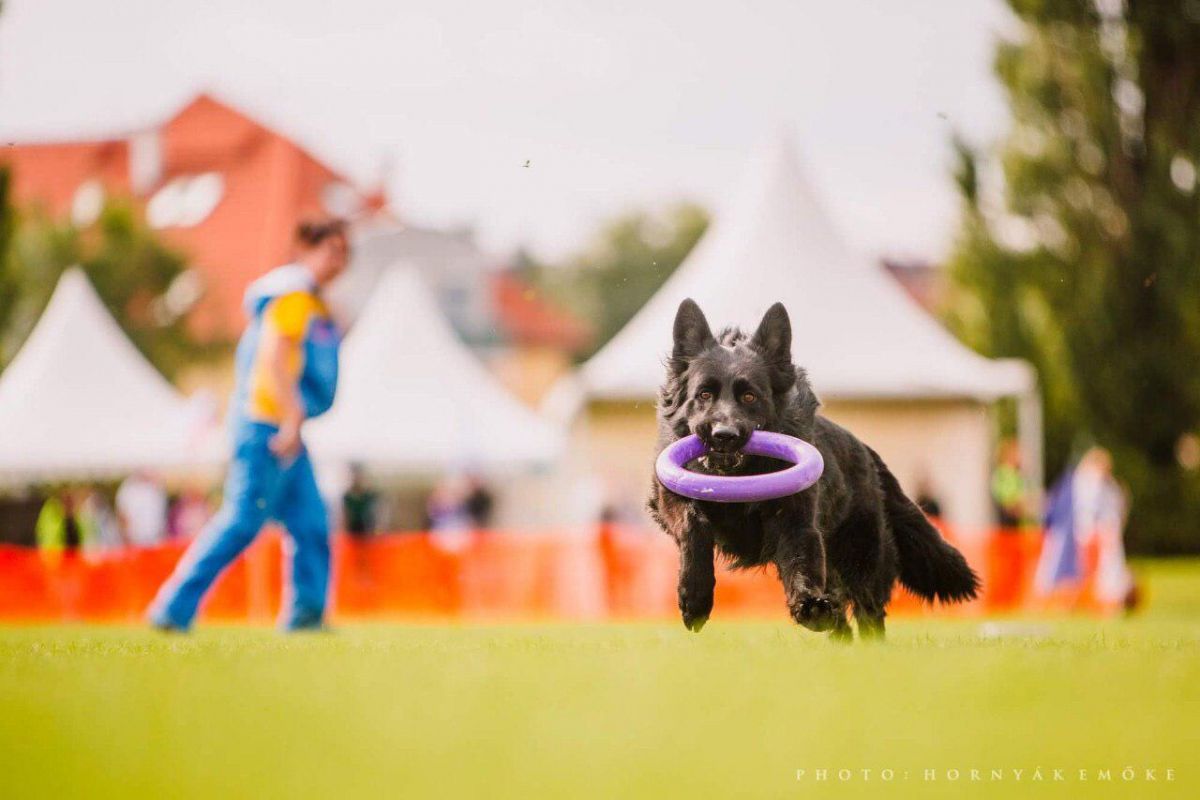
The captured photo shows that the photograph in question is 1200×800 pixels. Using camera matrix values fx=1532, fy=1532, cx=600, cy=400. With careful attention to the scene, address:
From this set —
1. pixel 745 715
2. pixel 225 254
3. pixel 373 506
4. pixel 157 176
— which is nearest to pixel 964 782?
pixel 745 715

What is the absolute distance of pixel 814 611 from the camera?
4664 millimetres

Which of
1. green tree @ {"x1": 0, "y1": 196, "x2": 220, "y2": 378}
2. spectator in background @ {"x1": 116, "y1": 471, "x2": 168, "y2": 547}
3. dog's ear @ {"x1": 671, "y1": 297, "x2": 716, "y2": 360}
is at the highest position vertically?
dog's ear @ {"x1": 671, "y1": 297, "x2": 716, "y2": 360}

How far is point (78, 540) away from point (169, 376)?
2005 cm

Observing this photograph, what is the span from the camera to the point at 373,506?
18469 millimetres

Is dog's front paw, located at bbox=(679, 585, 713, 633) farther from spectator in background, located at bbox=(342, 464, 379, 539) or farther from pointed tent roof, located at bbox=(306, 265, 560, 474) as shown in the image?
pointed tent roof, located at bbox=(306, 265, 560, 474)

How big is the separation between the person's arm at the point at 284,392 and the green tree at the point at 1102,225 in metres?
14.0

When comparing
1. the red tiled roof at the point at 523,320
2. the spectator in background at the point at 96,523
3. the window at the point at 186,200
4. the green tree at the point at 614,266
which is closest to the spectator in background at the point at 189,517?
the spectator in background at the point at 96,523

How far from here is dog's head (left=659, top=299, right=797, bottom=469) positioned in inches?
192

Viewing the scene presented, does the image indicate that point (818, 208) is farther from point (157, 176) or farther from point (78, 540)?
point (157, 176)

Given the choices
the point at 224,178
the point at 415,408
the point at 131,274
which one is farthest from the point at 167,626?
the point at 131,274

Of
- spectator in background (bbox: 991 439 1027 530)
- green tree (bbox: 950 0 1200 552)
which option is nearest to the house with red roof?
spectator in background (bbox: 991 439 1027 530)

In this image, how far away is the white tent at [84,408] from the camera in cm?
1639

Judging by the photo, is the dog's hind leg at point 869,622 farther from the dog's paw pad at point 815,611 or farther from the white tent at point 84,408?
the white tent at point 84,408

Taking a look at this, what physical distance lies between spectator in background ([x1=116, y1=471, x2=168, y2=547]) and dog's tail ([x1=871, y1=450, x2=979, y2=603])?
1442 cm
